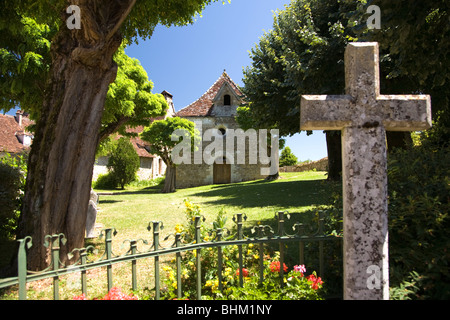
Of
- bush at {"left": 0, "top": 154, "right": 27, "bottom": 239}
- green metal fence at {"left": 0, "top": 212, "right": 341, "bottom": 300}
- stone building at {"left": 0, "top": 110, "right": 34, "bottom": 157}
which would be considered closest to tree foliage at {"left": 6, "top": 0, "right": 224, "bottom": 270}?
green metal fence at {"left": 0, "top": 212, "right": 341, "bottom": 300}

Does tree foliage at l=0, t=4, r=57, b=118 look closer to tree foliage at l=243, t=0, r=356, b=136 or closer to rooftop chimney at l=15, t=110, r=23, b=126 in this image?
tree foliage at l=243, t=0, r=356, b=136

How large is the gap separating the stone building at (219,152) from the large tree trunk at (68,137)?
2080cm

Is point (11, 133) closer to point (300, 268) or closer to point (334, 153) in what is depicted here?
point (334, 153)

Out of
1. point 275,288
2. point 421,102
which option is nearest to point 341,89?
point 421,102

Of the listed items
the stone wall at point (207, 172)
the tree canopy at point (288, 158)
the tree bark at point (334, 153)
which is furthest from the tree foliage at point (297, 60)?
the tree canopy at point (288, 158)

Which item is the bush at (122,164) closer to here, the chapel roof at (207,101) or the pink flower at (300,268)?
the chapel roof at (207,101)

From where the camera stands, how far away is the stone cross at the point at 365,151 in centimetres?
245

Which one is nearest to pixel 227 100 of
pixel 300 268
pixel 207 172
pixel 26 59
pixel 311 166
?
pixel 207 172

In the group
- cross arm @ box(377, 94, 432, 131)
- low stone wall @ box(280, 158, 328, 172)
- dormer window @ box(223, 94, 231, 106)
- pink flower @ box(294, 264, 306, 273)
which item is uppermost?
dormer window @ box(223, 94, 231, 106)

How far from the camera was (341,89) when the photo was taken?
30.8ft

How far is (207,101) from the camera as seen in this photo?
1061 inches
